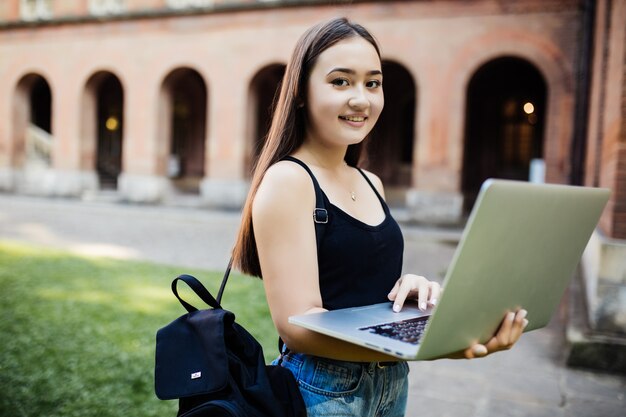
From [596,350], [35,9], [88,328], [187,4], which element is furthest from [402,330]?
[35,9]

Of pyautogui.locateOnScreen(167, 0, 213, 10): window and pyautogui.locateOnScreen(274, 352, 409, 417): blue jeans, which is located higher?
pyautogui.locateOnScreen(167, 0, 213, 10): window

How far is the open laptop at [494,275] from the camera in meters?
0.99

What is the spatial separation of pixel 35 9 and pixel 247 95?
393 inches

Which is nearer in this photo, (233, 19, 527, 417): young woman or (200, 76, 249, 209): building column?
(233, 19, 527, 417): young woman

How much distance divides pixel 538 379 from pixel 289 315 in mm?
3459

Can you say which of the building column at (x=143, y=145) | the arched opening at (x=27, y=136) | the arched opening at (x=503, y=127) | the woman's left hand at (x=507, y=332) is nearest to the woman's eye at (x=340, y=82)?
the woman's left hand at (x=507, y=332)

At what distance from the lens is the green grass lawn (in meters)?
3.38

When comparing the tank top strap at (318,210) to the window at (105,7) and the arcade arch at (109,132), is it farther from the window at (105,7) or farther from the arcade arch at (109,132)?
the arcade arch at (109,132)

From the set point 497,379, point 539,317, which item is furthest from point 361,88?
point 497,379

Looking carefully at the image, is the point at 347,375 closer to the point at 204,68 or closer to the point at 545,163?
the point at 545,163

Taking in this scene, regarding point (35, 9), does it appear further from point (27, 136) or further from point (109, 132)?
point (109, 132)

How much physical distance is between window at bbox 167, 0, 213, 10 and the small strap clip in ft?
57.7

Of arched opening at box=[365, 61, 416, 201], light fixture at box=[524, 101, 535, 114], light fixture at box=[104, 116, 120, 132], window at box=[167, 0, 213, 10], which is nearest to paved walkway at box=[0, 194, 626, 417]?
light fixture at box=[104, 116, 120, 132]

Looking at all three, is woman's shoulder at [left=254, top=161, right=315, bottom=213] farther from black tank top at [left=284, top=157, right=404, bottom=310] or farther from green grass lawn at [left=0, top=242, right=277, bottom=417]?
green grass lawn at [left=0, top=242, right=277, bottom=417]
